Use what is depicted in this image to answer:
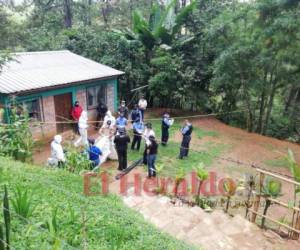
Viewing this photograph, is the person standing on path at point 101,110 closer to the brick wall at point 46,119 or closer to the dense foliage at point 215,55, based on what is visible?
the brick wall at point 46,119

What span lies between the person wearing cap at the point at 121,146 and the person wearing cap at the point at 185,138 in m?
2.00

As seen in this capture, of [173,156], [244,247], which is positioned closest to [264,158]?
[173,156]

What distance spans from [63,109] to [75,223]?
8.28 metres

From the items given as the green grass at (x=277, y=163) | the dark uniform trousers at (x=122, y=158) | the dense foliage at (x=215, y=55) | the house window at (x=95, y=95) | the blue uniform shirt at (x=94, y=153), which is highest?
the dense foliage at (x=215, y=55)

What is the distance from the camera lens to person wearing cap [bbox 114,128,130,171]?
30.2 feet

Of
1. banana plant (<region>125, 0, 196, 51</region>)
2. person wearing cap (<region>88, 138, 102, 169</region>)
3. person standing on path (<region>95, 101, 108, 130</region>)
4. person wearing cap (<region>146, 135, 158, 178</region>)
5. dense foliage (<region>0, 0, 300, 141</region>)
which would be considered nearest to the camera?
person wearing cap (<region>88, 138, 102, 169</region>)

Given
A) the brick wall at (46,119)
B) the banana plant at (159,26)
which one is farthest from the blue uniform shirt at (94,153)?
the banana plant at (159,26)

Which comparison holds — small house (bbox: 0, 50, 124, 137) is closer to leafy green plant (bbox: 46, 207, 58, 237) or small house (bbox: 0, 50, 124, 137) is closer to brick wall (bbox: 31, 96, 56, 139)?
brick wall (bbox: 31, 96, 56, 139)

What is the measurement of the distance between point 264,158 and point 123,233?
7828mm

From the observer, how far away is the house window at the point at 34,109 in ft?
36.3

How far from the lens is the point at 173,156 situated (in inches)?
428

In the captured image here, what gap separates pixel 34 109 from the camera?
11289 mm

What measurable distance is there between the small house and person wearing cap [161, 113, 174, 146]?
3.57 meters

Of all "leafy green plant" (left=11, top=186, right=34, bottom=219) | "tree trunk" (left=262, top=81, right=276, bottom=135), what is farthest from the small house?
"tree trunk" (left=262, top=81, right=276, bottom=135)
